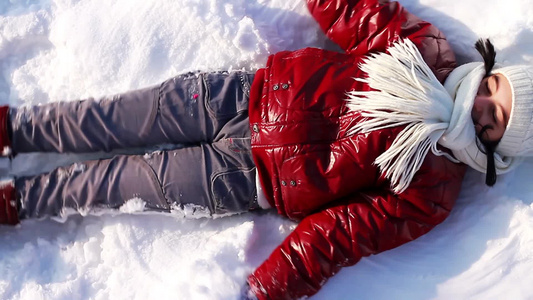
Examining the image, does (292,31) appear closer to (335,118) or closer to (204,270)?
(335,118)

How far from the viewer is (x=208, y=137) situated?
1375mm

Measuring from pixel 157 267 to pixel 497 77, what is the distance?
3.65 ft

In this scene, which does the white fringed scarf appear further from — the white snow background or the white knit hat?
the white snow background

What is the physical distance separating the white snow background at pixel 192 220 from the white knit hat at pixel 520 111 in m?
0.20

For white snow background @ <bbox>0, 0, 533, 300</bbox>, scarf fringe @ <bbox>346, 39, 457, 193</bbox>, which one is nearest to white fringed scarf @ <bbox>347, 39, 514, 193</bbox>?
scarf fringe @ <bbox>346, 39, 457, 193</bbox>

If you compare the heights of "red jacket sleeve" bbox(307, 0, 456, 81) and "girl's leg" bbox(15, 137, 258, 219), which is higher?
"red jacket sleeve" bbox(307, 0, 456, 81)

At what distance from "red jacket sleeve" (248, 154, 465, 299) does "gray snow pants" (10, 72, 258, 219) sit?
8.2 inches

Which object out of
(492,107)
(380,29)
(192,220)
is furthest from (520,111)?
(192,220)

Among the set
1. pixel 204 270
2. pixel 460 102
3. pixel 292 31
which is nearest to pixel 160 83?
pixel 292 31

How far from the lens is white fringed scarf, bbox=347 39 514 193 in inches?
47.5

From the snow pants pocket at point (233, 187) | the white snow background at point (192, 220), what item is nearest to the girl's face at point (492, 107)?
the white snow background at point (192, 220)

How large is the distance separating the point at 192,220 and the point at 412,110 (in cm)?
74

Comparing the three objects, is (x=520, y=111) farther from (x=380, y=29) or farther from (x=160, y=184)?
(x=160, y=184)

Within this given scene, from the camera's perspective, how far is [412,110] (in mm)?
1203
